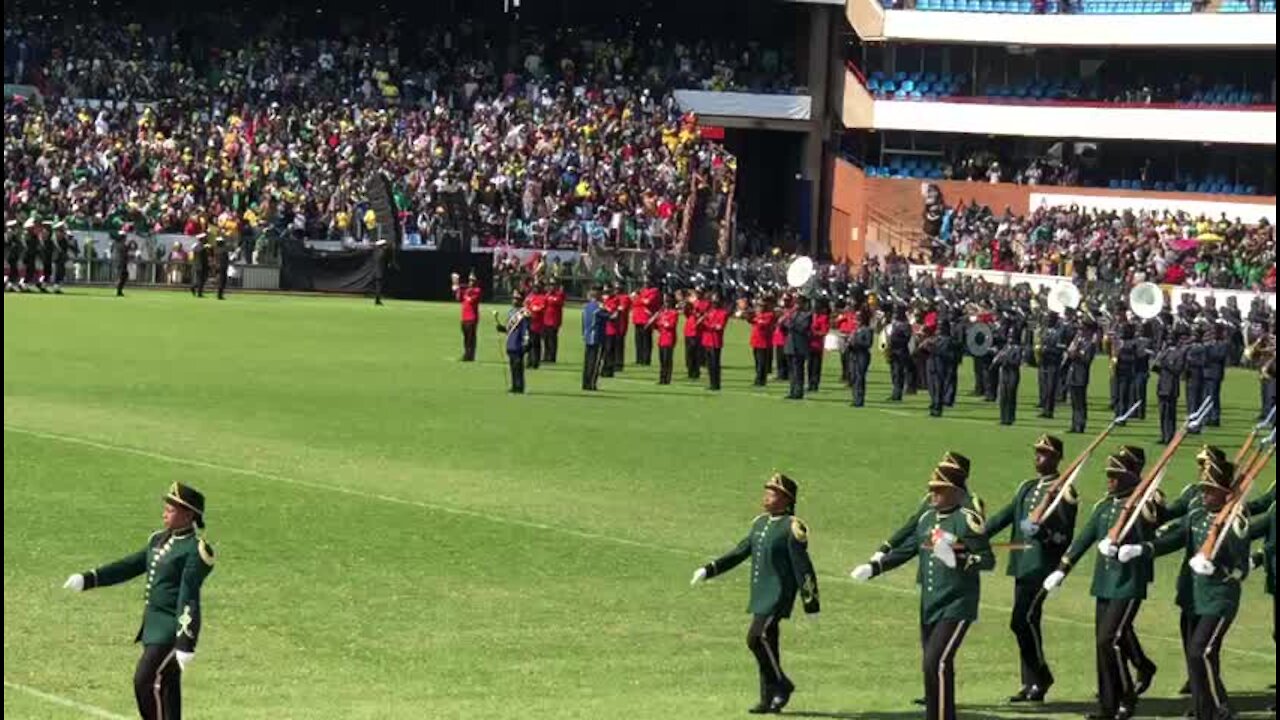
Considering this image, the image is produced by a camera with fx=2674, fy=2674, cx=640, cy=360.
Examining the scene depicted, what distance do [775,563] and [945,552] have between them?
161 cm

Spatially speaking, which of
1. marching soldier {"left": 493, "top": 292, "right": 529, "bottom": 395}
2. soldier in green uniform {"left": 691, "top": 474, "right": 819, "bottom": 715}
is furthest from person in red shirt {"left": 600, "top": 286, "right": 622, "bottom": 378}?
soldier in green uniform {"left": 691, "top": 474, "right": 819, "bottom": 715}

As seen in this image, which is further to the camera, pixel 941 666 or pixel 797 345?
pixel 797 345

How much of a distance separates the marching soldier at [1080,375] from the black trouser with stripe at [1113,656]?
2286cm

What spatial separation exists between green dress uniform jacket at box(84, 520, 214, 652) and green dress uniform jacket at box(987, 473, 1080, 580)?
6.26 meters

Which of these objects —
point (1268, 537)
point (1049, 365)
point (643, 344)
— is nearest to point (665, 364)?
point (643, 344)

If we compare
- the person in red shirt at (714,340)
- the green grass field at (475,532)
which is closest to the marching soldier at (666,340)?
the person in red shirt at (714,340)

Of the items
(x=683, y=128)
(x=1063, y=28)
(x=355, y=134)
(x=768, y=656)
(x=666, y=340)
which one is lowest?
(x=768, y=656)

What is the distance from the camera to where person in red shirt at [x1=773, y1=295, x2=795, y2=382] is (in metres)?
45.7

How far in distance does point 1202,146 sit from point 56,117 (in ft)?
104

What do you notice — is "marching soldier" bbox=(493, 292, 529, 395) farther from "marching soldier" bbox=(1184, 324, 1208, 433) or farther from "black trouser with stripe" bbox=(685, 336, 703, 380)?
"marching soldier" bbox=(1184, 324, 1208, 433)

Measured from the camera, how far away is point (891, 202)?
78.2m

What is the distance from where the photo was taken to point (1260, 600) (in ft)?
80.4

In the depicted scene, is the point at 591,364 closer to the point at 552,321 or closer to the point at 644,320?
the point at 552,321

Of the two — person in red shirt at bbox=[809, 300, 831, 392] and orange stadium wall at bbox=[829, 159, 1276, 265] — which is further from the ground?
orange stadium wall at bbox=[829, 159, 1276, 265]
